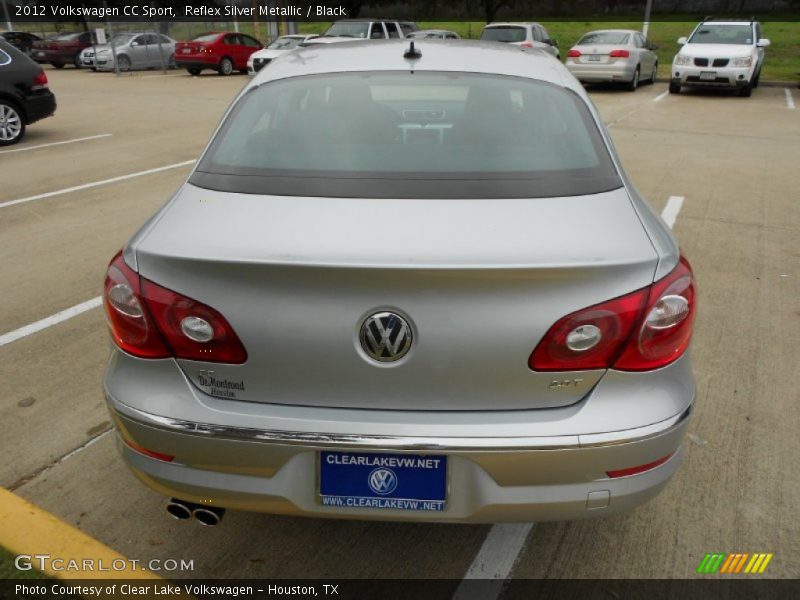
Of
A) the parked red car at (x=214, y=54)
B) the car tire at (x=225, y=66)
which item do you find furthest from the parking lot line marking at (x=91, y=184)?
the car tire at (x=225, y=66)

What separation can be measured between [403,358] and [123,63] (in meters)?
25.5

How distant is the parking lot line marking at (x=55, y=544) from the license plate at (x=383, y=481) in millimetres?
830

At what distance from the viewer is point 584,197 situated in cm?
225

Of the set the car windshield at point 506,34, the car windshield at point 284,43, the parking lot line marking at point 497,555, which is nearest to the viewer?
the parking lot line marking at point 497,555

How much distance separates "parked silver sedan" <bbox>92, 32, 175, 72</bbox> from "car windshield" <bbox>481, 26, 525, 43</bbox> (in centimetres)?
1138

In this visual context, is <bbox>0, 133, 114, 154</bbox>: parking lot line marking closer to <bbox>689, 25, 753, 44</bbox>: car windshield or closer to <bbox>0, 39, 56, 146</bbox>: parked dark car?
Result: <bbox>0, 39, 56, 146</bbox>: parked dark car

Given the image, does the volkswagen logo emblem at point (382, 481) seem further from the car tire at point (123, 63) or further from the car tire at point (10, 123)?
the car tire at point (123, 63)

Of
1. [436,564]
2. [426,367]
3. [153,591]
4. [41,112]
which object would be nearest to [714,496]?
[436,564]

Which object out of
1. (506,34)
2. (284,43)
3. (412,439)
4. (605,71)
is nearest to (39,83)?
(412,439)

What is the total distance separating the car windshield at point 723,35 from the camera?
53.1 feet

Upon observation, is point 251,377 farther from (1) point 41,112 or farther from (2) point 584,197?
(1) point 41,112

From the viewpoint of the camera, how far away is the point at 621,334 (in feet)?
6.12

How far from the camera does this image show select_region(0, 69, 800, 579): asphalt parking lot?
243cm

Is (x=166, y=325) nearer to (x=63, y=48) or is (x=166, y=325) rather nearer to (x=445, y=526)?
(x=445, y=526)
